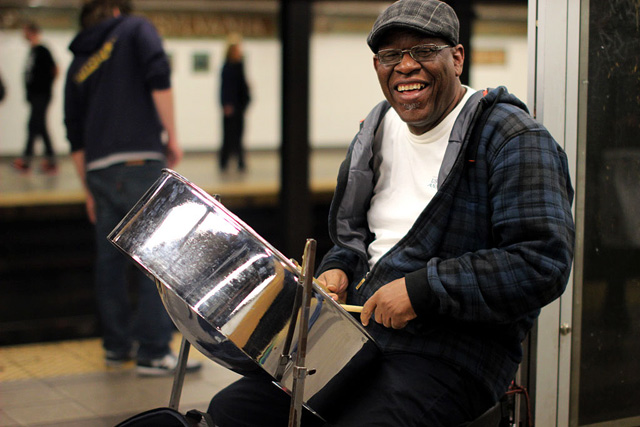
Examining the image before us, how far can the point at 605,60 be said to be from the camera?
211cm

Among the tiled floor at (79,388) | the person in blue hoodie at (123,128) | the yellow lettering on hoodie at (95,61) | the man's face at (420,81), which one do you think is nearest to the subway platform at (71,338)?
the tiled floor at (79,388)

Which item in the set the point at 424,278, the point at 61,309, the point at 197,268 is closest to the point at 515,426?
the point at 424,278

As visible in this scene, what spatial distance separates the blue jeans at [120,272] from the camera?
345cm

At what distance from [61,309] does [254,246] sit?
3.37m

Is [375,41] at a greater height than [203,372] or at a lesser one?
greater

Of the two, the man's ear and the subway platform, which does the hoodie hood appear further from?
the man's ear

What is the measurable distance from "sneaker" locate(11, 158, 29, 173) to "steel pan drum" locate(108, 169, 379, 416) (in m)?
3.08

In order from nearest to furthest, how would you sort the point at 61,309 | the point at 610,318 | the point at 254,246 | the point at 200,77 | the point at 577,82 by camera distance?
the point at 254,246 < the point at 577,82 < the point at 610,318 < the point at 61,309 < the point at 200,77

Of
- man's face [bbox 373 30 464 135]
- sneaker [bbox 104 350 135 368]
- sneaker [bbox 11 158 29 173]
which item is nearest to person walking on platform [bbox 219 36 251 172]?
sneaker [bbox 11 158 29 173]

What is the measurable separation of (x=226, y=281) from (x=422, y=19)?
65cm

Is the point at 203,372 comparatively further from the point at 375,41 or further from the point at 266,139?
the point at 375,41

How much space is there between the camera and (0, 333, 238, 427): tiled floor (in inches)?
118

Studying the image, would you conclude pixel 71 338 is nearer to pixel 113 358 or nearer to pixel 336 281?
pixel 113 358

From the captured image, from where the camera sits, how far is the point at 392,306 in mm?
1498
